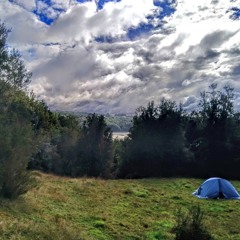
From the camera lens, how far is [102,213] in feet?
70.0

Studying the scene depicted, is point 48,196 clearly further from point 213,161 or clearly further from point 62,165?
point 62,165

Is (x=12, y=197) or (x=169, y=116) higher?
(x=169, y=116)

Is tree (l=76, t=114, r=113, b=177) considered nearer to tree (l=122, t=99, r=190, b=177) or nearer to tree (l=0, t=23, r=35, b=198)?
tree (l=122, t=99, r=190, b=177)

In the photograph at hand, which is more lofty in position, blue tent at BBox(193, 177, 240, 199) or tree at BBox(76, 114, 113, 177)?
tree at BBox(76, 114, 113, 177)

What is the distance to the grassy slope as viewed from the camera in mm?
15164

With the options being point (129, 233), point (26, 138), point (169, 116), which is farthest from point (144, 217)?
point (169, 116)

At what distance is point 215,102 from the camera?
2264 inches

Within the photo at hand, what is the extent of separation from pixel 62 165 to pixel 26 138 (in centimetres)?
4645

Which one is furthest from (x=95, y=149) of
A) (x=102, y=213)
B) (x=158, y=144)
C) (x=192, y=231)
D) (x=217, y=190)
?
(x=192, y=231)

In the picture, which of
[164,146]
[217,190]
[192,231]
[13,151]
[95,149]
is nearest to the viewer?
[192,231]

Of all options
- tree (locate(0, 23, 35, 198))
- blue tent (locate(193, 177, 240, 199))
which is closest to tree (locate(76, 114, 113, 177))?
blue tent (locate(193, 177, 240, 199))

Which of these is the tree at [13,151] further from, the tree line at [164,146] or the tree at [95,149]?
the tree at [95,149]

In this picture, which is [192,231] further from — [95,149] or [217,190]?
Result: [95,149]

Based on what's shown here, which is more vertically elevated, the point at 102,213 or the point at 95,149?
the point at 95,149
